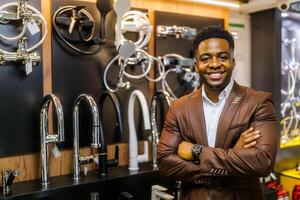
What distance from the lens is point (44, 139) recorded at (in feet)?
5.68

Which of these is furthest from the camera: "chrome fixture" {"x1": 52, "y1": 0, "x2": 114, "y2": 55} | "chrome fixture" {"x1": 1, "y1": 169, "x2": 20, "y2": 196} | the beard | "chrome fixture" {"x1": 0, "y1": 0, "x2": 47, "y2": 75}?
"chrome fixture" {"x1": 52, "y1": 0, "x2": 114, "y2": 55}

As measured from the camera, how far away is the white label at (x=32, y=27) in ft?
5.73

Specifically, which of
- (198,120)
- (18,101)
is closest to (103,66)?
(18,101)

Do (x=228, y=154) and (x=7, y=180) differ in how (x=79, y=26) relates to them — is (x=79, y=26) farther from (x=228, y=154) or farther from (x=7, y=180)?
(x=228, y=154)

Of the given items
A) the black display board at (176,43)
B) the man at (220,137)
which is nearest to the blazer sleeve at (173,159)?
the man at (220,137)

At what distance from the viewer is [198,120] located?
57.7 inches

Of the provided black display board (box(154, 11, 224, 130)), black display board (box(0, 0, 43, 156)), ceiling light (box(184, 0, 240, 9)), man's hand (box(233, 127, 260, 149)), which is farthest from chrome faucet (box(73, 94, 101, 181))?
ceiling light (box(184, 0, 240, 9))

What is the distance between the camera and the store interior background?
5.82 feet

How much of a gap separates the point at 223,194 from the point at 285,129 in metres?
1.88

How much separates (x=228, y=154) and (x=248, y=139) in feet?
0.34

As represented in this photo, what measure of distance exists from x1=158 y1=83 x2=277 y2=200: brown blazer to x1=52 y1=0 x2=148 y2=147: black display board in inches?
25.5

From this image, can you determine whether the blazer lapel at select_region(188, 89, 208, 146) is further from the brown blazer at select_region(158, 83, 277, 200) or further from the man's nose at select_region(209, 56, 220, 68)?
the man's nose at select_region(209, 56, 220, 68)

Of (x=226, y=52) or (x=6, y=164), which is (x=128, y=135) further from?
(x=226, y=52)

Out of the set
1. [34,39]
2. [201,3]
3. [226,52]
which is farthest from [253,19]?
[34,39]
